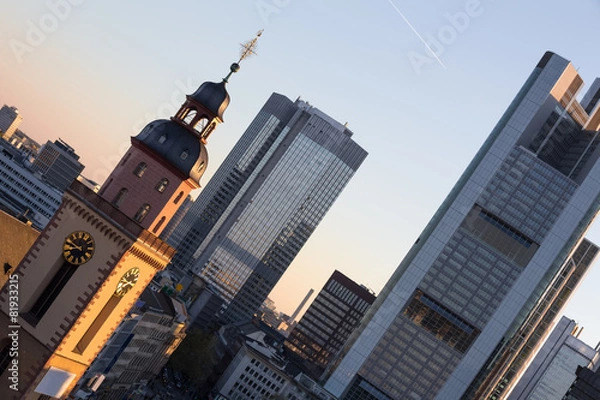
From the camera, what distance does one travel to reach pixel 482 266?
192 m

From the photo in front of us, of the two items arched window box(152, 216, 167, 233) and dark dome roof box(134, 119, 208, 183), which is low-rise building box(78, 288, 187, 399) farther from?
dark dome roof box(134, 119, 208, 183)

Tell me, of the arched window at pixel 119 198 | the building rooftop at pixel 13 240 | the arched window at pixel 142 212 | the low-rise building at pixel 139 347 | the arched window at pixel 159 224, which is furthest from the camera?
the low-rise building at pixel 139 347

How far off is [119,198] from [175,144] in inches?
178

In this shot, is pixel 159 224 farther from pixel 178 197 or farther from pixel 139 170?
pixel 139 170

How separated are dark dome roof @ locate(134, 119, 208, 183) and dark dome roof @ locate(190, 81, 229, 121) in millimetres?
1939

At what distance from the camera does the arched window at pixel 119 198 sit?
167 ft

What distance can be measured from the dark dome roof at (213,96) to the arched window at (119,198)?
6.81m

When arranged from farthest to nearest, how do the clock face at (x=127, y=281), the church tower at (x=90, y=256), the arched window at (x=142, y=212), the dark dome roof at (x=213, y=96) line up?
the dark dome roof at (x=213, y=96), the clock face at (x=127, y=281), the arched window at (x=142, y=212), the church tower at (x=90, y=256)

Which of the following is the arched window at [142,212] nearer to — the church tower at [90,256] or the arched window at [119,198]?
the church tower at [90,256]

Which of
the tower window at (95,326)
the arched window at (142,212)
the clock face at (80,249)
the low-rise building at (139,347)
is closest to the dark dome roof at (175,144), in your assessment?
the arched window at (142,212)

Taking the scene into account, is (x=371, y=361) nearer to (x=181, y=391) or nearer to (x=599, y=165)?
(x=181, y=391)

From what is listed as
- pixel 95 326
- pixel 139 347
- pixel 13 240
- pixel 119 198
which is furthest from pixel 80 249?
pixel 139 347

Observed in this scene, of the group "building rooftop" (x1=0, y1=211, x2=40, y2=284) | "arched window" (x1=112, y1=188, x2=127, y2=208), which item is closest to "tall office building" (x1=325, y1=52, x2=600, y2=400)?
"building rooftop" (x1=0, y1=211, x2=40, y2=284)

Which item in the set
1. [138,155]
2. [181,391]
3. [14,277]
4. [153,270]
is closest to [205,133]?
[138,155]
